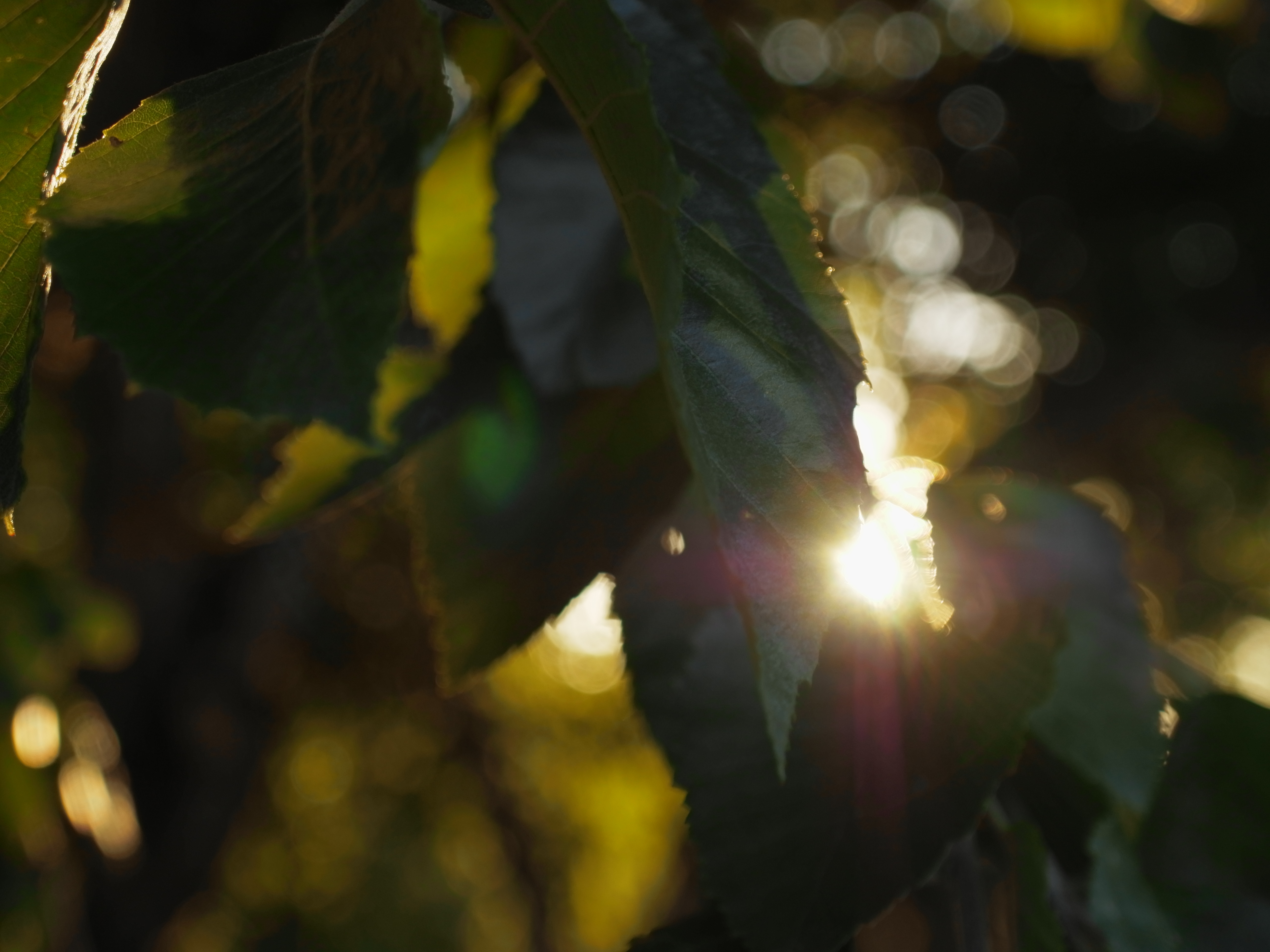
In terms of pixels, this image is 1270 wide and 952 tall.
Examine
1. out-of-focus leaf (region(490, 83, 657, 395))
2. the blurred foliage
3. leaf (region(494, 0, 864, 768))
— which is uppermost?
leaf (region(494, 0, 864, 768))

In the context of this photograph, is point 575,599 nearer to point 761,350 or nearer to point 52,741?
point 761,350

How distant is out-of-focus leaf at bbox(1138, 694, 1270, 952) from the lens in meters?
0.40

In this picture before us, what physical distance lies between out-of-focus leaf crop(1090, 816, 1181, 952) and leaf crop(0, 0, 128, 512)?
402 mm

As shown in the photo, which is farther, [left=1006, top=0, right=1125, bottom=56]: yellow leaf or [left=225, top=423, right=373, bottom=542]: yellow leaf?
[left=1006, top=0, right=1125, bottom=56]: yellow leaf

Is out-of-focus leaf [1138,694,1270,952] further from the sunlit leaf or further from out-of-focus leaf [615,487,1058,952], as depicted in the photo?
the sunlit leaf

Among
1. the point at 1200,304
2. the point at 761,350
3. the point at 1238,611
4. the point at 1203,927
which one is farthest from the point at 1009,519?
the point at 1238,611

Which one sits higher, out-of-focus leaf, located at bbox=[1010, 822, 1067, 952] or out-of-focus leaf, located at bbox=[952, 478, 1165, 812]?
out-of-focus leaf, located at bbox=[1010, 822, 1067, 952]

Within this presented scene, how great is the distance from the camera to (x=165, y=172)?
0.25 meters

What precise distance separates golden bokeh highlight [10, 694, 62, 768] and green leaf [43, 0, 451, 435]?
971 millimetres

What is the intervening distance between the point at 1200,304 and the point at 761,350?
264 centimetres

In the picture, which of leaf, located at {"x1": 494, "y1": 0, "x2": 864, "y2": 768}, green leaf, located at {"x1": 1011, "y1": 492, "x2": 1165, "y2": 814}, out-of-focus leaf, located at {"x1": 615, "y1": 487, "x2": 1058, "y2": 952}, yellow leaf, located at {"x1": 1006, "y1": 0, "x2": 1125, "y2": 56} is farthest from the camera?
yellow leaf, located at {"x1": 1006, "y1": 0, "x2": 1125, "y2": 56}

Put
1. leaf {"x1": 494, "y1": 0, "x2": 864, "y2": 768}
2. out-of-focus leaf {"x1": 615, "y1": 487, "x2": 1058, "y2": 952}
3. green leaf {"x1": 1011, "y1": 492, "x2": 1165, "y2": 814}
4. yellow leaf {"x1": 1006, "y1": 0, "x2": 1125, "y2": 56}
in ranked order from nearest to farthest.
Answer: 1. leaf {"x1": 494, "y1": 0, "x2": 864, "y2": 768}
2. out-of-focus leaf {"x1": 615, "y1": 487, "x2": 1058, "y2": 952}
3. green leaf {"x1": 1011, "y1": 492, "x2": 1165, "y2": 814}
4. yellow leaf {"x1": 1006, "y1": 0, "x2": 1125, "y2": 56}

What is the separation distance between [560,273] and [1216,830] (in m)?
0.38

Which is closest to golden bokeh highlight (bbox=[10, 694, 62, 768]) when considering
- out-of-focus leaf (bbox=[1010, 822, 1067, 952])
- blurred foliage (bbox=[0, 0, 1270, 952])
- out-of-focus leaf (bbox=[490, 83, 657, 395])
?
blurred foliage (bbox=[0, 0, 1270, 952])
